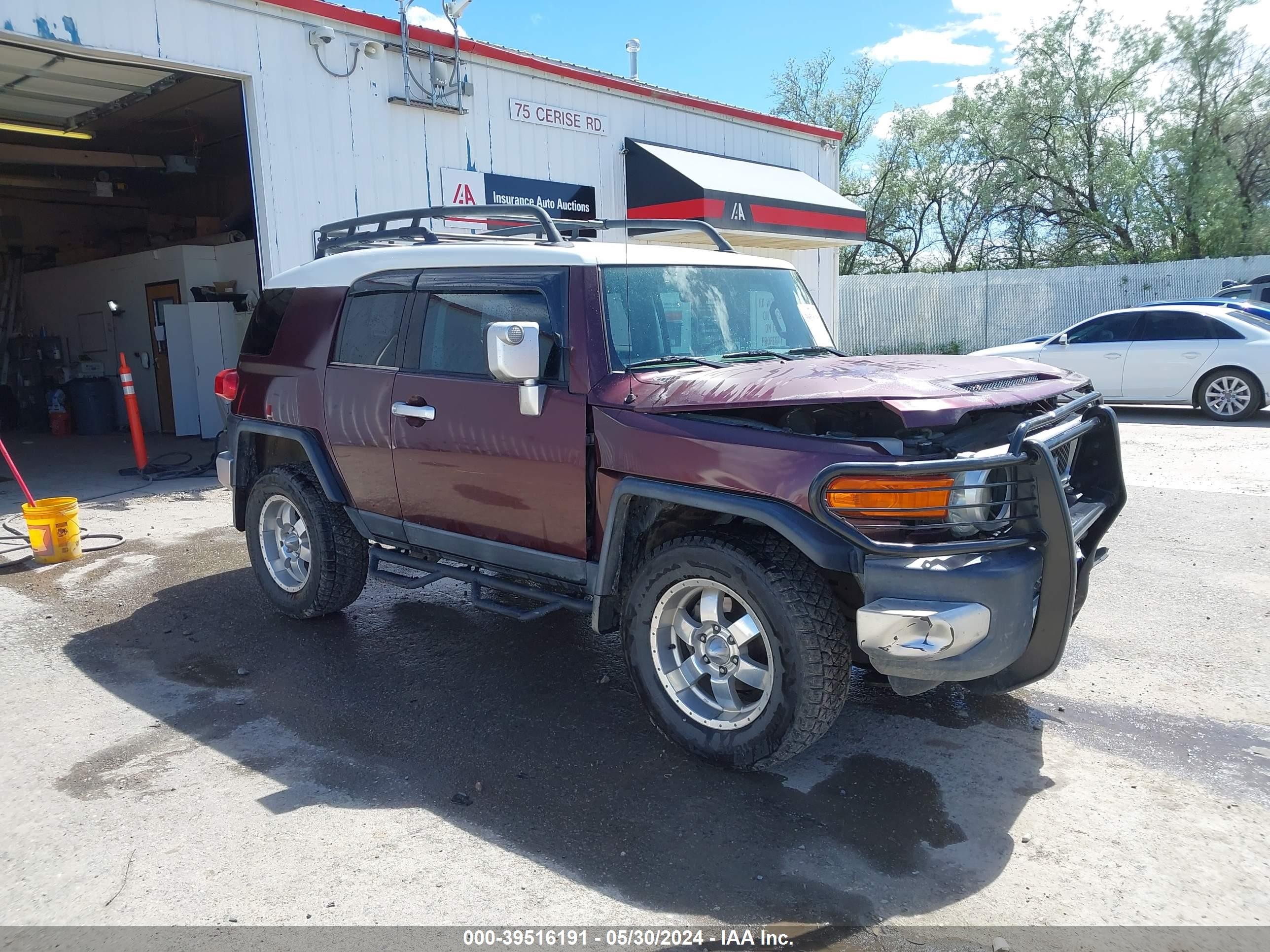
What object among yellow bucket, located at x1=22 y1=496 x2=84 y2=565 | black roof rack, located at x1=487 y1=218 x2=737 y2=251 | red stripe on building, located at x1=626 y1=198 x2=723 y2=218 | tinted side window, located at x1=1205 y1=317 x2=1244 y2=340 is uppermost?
red stripe on building, located at x1=626 y1=198 x2=723 y2=218

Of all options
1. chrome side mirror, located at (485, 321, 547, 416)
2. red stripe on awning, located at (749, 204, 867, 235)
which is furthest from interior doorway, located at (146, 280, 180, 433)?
chrome side mirror, located at (485, 321, 547, 416)

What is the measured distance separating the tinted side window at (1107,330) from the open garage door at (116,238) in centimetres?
1151

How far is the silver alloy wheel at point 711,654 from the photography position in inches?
137

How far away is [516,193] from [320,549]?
8161 mm

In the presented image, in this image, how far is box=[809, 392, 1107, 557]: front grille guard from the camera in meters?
3.06

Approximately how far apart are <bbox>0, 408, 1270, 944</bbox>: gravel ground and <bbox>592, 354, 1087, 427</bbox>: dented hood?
1.30 m

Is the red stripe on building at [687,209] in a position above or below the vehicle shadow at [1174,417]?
above

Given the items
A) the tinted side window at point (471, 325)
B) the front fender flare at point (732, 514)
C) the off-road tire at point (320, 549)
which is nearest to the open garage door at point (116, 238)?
the off-road tire at point (320, 549)

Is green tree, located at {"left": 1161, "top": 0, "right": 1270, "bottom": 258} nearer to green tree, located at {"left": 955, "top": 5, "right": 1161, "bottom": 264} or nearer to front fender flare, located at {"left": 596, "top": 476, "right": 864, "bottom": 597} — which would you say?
green tree, located at {"left": 955, "top": 5, "right": 1161, "bottom": 264}

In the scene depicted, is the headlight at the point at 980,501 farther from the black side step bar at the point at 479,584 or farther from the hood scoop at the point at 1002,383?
the black side step bar at the point at 479,584

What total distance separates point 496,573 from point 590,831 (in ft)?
5.37

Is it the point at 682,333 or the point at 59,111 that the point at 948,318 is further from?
the point at 682,333

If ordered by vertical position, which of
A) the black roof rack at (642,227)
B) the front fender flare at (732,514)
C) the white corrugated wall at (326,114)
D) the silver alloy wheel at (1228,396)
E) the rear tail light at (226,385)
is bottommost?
the silver alloy wheel at (1228,396)

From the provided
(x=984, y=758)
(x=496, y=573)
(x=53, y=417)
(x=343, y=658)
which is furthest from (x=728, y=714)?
(x=53, y=417)
